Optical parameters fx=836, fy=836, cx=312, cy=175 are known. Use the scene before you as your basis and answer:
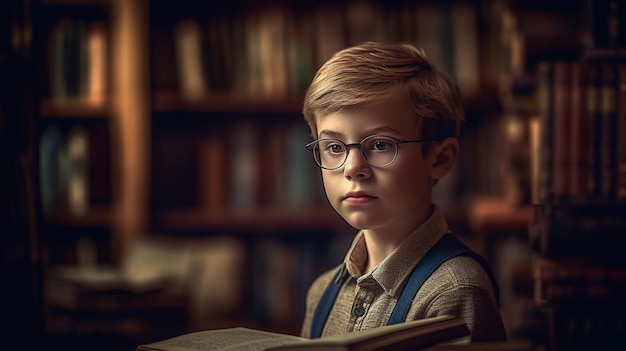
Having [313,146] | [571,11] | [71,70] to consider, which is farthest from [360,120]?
[71,70]

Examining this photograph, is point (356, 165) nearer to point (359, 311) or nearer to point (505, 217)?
point (359, 311)

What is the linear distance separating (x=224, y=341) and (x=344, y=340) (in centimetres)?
19

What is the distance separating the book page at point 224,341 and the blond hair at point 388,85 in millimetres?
293

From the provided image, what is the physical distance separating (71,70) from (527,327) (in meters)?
1.76

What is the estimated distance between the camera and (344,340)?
2.72 feet

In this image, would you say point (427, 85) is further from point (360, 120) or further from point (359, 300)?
point (359, 300)

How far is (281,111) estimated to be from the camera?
284cm

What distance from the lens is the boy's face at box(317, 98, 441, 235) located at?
1034 mm

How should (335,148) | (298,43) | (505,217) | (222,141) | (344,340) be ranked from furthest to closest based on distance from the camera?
1. (222,141)
2. (298,43)
3. (505,217)
4. (335,148)
5. (344,340)

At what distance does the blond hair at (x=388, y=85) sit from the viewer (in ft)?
3.43

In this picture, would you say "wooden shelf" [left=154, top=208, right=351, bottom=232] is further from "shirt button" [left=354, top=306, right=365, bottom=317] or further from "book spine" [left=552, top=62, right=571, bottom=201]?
"shirt button" [left=354, top=306, right=365, bottom=317]

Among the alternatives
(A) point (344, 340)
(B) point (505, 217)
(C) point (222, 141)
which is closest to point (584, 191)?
(A) point (344, 340)

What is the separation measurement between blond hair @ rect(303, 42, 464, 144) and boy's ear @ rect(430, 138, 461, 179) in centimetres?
1

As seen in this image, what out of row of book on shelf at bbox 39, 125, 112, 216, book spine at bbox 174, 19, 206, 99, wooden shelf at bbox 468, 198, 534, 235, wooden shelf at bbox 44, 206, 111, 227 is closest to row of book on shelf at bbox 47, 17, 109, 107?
row of book on shelf at bbox 39, 125, 112, 216
